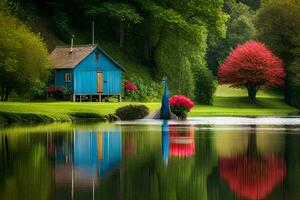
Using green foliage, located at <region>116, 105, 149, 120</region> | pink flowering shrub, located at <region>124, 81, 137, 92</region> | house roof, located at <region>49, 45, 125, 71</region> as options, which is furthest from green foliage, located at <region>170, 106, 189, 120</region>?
pink flowering shrub, located at <region>124, 81, 137, 92</region>

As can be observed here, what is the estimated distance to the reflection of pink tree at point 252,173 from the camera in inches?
629

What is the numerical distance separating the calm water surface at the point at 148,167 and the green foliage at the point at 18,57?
55.3 ft

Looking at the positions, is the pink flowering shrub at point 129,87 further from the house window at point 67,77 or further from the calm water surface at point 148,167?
the calm water surface at point 148,167

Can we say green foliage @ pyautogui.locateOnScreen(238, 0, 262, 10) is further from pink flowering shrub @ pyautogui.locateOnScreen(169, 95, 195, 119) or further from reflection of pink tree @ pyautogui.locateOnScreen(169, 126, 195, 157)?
reflection of pink tree @ pyautogui.locateOnScreen(169, 126, 195, 157)

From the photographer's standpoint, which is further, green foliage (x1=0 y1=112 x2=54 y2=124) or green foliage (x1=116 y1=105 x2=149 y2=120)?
green foliage (x1=116 y1=105 x2=149 y2=120)

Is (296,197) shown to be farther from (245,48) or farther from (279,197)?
(245,48)

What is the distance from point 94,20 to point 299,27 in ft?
79.0

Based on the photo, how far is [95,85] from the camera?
68625 millimetres

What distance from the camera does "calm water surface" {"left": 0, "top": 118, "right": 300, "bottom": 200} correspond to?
15.4 meters

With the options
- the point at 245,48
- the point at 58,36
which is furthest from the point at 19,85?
the point at 245,48

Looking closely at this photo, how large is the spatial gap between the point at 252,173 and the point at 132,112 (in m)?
34.7

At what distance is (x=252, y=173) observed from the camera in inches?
747

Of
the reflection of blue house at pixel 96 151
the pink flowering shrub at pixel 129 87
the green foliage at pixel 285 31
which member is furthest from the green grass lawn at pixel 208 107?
the reflection of blue house at pixel 96 151

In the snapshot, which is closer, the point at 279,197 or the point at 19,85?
the point at 279,197
